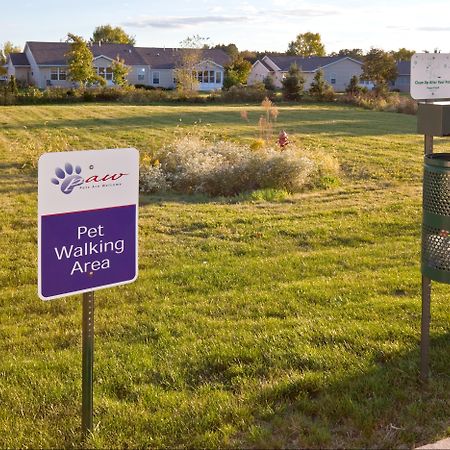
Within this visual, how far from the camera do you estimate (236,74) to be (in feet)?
192

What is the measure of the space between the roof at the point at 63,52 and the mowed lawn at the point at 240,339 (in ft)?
185

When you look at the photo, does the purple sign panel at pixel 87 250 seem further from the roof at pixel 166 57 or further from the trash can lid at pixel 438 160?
the roof at pixel 166 57

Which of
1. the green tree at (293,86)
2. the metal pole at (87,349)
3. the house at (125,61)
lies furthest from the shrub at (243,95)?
the metal pole at (87,349)

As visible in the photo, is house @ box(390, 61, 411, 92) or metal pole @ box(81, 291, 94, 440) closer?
metal pole @ box(81, 291, 94, 440)

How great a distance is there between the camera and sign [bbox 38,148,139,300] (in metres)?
3.35

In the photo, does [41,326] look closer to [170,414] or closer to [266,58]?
[170,414]

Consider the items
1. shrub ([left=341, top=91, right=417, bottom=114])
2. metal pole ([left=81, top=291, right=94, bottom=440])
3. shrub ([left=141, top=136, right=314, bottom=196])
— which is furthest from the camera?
shrub ([left=341, top=91, right=417, bottom=114])

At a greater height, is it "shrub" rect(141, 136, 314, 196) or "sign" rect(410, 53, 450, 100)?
"sign" rect(410, 53, 450, 100)

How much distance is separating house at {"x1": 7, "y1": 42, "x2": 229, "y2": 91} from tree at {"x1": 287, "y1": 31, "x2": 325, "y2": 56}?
2190 cm

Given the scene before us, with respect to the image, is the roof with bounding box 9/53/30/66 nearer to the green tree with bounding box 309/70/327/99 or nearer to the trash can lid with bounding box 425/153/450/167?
the green tree with bounding box 309/70/327/99

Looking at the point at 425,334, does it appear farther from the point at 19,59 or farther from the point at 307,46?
the point at 307,46

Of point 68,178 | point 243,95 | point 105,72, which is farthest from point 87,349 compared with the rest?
point 105,72

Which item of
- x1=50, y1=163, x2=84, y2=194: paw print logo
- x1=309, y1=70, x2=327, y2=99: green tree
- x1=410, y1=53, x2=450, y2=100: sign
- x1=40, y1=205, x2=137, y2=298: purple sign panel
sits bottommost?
x1=40, y1=205, x2=137, y2=298: purple sign panel

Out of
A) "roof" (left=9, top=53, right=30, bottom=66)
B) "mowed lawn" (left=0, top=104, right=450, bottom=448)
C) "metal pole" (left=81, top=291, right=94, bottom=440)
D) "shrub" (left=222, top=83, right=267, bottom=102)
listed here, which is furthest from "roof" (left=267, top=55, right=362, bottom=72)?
"metal pole" (left=81, top=291, right=94, bottom=440)
